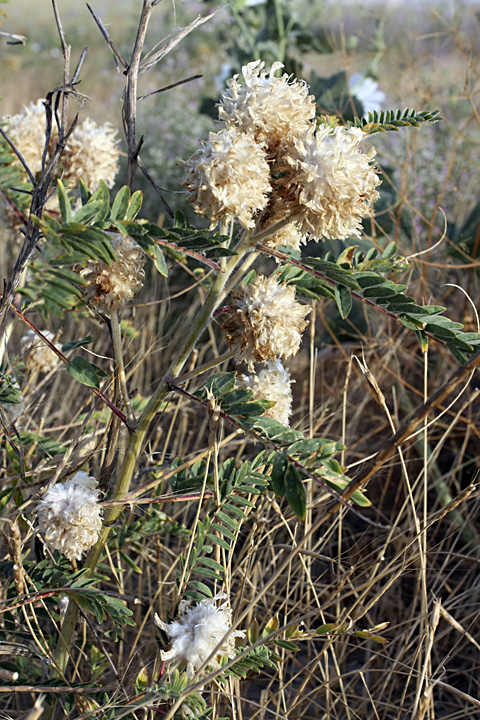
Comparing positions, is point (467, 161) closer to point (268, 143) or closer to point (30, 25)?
point (268, 143)

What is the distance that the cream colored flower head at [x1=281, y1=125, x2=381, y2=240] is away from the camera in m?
0.61

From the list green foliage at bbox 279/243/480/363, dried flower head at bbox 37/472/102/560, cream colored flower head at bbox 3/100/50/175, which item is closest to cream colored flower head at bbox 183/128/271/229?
green foliage at bbox 279/243/480/363

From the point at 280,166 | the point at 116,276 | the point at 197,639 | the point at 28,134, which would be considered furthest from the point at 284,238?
the point at 28,134

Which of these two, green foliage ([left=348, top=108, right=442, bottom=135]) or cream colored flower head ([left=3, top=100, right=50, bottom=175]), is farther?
cream colored flower head ([left=3, top=100, right=50, bottom=175])

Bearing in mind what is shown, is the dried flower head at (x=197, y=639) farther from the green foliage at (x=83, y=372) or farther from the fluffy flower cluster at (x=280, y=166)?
the fluffy flower cluster at (x=280, y=166)

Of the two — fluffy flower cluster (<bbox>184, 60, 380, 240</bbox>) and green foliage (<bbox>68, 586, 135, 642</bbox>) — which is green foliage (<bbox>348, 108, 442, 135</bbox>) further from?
green foliage (<bbox>68, 586, 135, 642</bbox>)

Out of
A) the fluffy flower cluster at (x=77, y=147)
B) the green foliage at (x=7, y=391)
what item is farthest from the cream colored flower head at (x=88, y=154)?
the green foliage at (x=7, y=391)

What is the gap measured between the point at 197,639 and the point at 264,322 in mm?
337

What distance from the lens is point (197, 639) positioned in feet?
2.20

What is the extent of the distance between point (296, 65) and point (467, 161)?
1.10 m

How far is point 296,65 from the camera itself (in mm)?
2412

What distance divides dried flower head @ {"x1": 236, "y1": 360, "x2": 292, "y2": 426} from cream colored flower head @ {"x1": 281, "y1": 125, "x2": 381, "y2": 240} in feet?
0.72

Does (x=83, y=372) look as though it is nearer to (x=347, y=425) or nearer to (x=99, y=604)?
(x=99, y=604)

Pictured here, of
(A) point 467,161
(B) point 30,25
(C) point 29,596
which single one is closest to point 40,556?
(C) point 29,596
